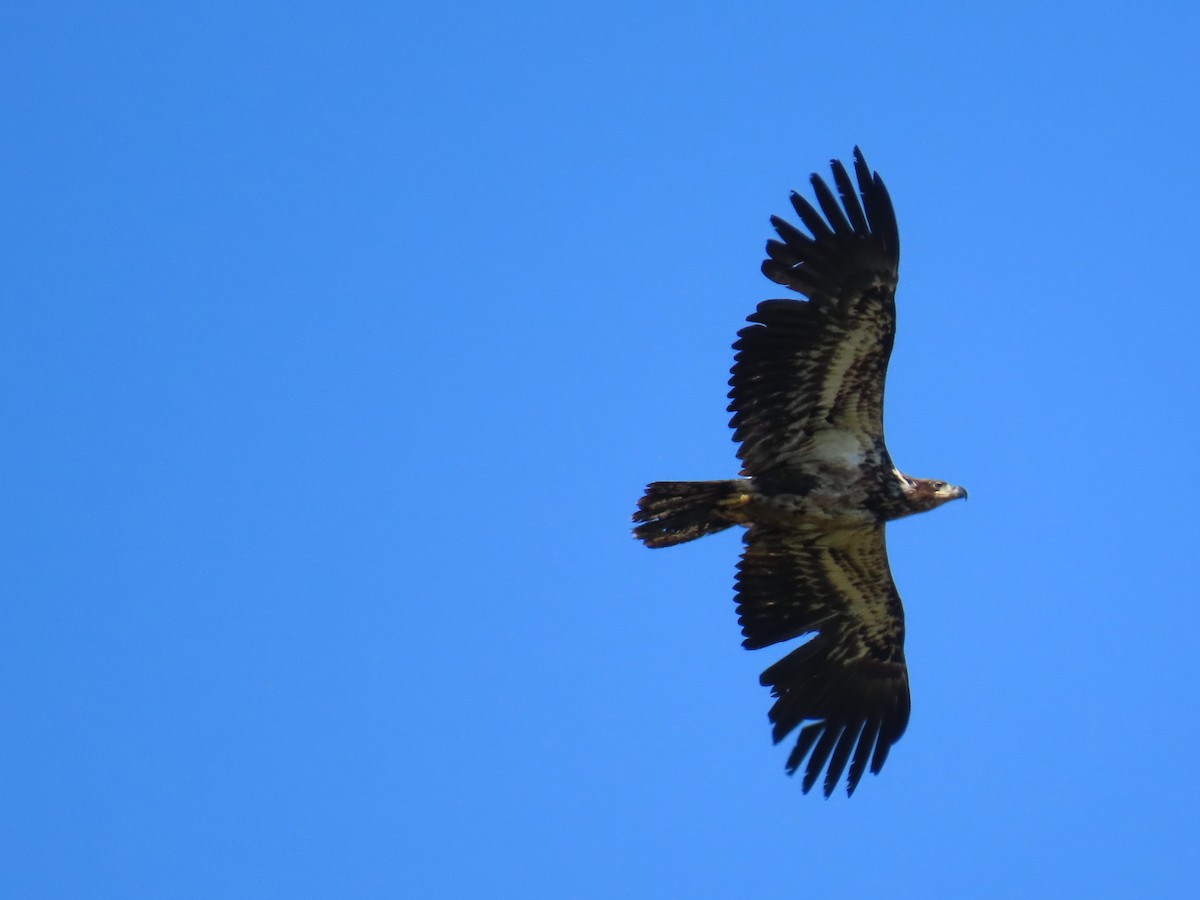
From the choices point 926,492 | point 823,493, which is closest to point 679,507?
point 823,493

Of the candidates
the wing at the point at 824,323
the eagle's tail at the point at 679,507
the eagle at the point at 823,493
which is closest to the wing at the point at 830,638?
the eagle at the point at 823,493

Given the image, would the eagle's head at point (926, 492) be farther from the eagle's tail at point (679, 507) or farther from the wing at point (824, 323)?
the eagle's tail at point (679, 507)

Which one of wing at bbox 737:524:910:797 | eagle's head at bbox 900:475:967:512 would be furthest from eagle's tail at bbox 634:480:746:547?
eagle's head at bbox 900:475:967:512

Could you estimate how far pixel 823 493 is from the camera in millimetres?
13594

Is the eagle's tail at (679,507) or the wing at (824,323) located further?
the eagle's tail at (679,507)

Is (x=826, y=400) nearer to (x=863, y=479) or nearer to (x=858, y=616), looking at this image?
(x=863, y=479)

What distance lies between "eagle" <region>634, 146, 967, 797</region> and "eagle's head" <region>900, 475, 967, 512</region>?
0.01m

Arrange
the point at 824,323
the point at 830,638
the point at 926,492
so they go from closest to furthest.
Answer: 1. the point at 824,323
2. the point at 926,492
3. the point at 830,638

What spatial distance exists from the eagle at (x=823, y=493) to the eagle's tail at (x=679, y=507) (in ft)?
0.04

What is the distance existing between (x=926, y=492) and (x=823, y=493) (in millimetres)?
881

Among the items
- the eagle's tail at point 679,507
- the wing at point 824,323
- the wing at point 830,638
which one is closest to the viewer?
the wing at point 824,323

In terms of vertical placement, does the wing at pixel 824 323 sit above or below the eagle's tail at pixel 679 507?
above

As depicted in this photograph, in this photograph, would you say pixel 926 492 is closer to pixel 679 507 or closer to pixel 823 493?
pixel 823 493

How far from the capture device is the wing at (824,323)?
12.9m
